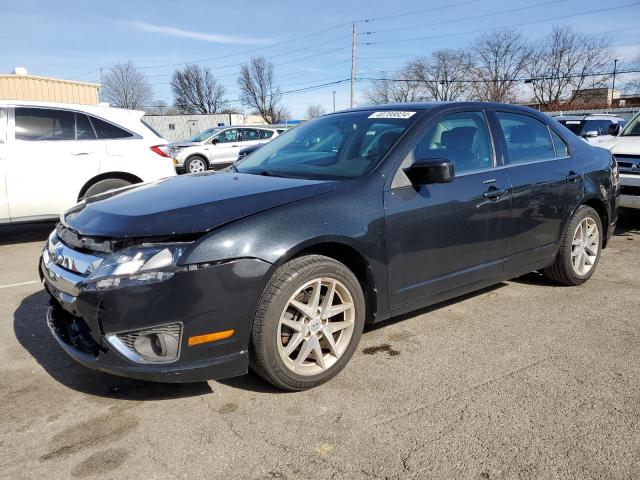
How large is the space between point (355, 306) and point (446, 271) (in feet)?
2.78

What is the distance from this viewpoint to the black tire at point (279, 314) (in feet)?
8.88

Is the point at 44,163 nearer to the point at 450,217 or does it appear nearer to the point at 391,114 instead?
the point at 391,114

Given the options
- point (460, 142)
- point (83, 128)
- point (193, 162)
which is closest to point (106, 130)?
point (83, 128)

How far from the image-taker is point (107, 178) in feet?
22.5

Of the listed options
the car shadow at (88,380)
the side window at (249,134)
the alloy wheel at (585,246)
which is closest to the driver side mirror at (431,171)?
the car shadow at (88,380)

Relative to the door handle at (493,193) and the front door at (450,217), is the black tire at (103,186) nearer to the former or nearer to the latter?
the front door at (450,217)

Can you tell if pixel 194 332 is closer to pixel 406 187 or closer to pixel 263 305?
pixel 263 305

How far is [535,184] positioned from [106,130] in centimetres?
536

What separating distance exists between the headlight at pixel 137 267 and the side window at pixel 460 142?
175cm

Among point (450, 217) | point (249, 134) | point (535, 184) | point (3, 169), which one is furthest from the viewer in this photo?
point (249, 134)

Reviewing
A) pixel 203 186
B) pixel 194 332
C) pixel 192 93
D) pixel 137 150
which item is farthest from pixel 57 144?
pixel 192 93

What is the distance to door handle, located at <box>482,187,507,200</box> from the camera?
12.4ft

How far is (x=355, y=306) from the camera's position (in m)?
3.11

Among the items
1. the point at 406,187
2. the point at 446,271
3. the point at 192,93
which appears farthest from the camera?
the point at 192,93
